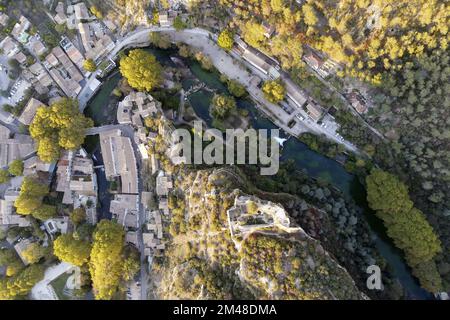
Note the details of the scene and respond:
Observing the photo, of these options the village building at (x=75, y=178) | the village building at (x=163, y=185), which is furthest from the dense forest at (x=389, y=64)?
the village building at (x=75, y=178)

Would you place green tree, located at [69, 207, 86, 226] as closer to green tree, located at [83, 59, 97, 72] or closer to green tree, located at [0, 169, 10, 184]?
green tree, located at [0, 169, 10, 184]

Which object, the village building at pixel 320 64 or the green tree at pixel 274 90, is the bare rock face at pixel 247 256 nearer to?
the green tree at pixel 274 90

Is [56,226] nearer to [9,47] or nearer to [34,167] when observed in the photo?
[34,167]

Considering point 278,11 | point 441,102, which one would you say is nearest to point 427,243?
point 441,102

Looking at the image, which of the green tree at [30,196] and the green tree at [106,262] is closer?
the green tree at [106,262]

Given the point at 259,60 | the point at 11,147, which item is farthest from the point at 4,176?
the point at 259,60

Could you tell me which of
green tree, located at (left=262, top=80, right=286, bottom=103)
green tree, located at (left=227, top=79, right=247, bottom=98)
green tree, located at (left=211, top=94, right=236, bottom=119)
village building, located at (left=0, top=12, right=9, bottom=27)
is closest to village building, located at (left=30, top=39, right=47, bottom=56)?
village building, located at (left=0, top=12, right=9, bottom=27)
